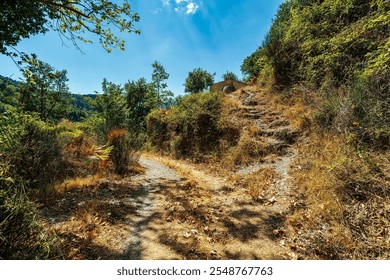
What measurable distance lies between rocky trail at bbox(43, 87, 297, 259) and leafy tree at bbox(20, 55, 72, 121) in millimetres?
2788

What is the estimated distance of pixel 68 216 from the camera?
4195 mm

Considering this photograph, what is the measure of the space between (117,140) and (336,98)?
774 centimetres

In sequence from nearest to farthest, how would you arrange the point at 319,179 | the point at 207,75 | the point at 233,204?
the point at 319,179
the point at 233,204
the point at 207,75

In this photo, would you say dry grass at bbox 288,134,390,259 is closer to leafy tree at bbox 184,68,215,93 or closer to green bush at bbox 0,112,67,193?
green bush at bbox 0,112,67,193

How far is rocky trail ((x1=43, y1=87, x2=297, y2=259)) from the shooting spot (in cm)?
320

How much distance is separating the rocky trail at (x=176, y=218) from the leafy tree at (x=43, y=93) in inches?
110

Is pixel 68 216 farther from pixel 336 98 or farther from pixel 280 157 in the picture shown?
pixel 336 98

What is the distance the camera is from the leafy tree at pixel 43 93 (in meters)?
4.64

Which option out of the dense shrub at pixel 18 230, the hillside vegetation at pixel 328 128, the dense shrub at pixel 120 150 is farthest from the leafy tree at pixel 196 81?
the dense shrub at pixel 18 230

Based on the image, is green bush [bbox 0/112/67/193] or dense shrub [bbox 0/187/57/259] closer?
dense shrub [bbox 0/187/57/259]

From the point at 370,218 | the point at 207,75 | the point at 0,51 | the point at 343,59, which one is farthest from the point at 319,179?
the point at 207,75

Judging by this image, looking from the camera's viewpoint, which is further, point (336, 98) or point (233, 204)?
point (336, 98)

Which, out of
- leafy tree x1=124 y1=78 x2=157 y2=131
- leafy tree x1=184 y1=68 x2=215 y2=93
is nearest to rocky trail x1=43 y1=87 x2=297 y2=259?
leafy tree x1=124 y1=78 x2=157 y2=131

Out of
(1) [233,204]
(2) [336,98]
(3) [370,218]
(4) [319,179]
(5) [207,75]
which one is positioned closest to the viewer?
(3) [370,218]
